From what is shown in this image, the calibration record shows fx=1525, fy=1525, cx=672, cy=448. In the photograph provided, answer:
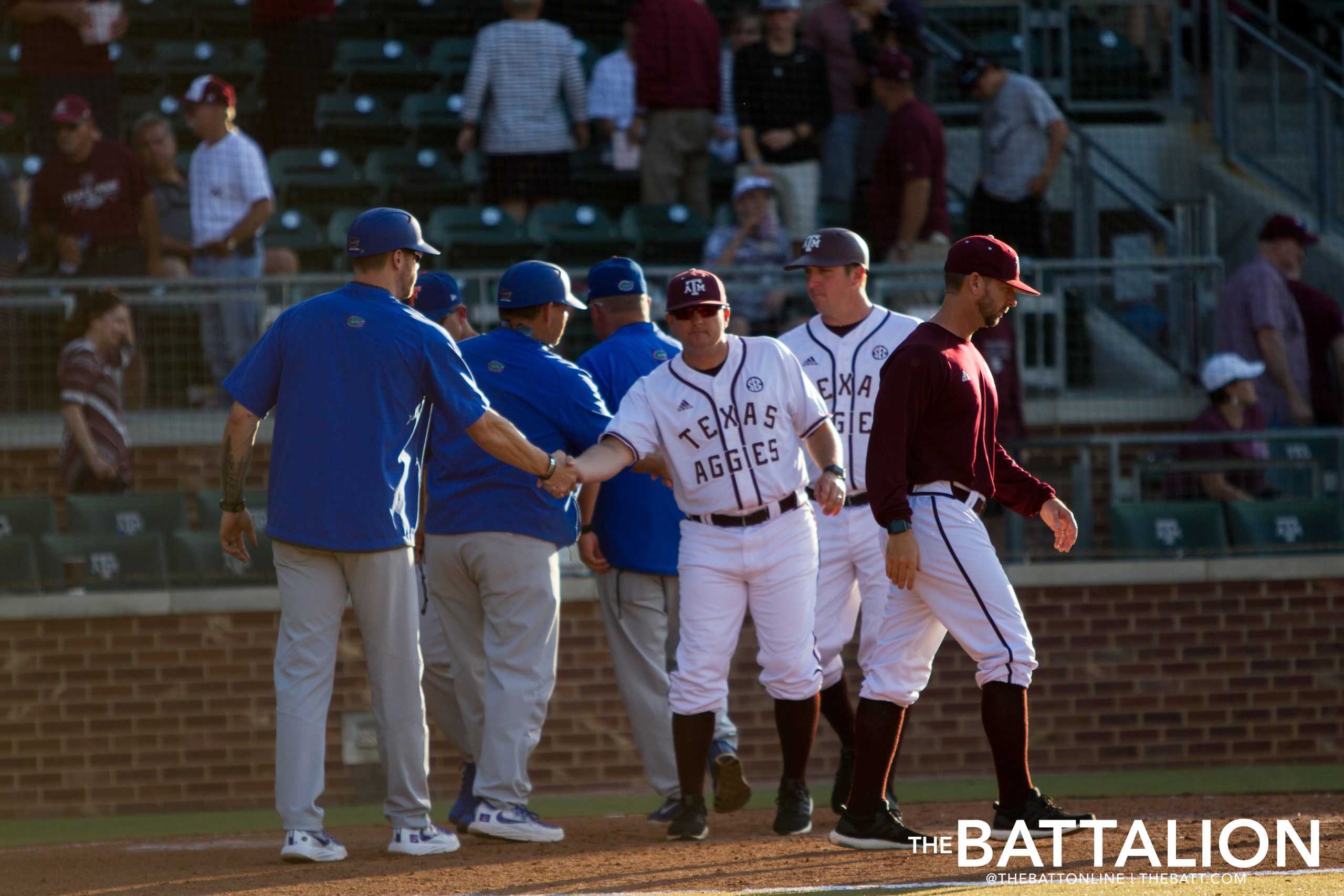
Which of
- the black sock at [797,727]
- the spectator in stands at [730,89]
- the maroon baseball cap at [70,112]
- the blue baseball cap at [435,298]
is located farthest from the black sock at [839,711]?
the maroon baseball cap at [70,112]

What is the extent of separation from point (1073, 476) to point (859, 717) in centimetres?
418

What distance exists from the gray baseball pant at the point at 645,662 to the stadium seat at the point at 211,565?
2.83m

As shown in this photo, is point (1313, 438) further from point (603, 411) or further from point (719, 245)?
point (603, 411)

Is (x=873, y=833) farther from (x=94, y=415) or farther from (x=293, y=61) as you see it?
(x=293, y=61)

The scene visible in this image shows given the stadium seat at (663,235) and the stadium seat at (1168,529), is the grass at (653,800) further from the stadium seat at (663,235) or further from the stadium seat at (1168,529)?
the stadium seat at (663,235)

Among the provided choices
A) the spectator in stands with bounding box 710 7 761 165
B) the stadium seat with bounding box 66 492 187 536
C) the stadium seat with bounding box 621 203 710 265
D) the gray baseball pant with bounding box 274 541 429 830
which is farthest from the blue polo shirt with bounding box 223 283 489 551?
the spectator in stands with bounding box 710 7 761 165

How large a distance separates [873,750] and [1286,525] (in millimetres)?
4806

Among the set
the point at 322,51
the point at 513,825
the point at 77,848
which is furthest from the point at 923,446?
the point at 322,51

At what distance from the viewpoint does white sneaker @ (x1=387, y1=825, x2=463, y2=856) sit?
17.1ft

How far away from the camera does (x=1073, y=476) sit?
8.73 metres

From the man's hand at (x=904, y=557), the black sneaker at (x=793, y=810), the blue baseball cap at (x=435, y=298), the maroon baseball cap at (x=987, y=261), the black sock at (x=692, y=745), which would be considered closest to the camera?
the man's hand at (x=904, y=557)

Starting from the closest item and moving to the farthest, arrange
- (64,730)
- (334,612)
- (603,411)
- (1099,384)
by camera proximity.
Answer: (334,612)
(603,411)
(64,730)
(1099,384)

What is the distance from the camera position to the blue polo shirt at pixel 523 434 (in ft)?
18.5

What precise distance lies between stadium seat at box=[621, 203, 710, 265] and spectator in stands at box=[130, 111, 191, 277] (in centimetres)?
302
